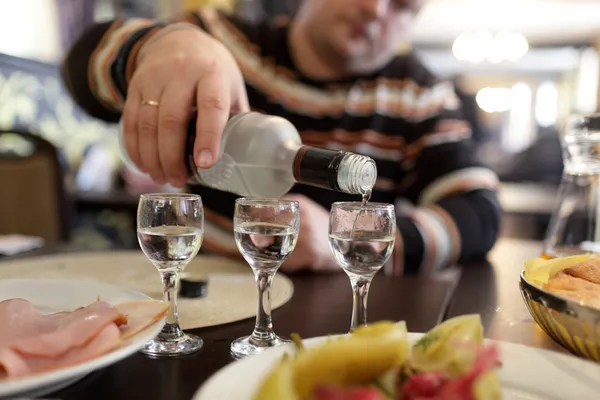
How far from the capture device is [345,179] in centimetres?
50

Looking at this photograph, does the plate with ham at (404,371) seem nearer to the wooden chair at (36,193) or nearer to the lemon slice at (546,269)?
the lemon slice at (546,269)

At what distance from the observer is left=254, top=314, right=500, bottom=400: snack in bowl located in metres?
0.29

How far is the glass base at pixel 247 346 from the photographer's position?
51 cm

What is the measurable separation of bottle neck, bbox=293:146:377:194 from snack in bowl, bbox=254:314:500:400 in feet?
0.55

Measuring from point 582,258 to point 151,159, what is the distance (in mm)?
480

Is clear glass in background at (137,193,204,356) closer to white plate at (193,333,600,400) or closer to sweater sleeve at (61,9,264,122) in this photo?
white plate at (193,333,600,400)

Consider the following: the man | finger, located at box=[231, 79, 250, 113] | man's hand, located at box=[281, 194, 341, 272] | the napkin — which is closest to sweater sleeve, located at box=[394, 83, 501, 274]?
the man

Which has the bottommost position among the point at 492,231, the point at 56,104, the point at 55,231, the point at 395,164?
the point at 55,231

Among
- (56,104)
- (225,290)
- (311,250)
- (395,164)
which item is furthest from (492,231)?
(56,104)

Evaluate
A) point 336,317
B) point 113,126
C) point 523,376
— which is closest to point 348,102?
point 336,317

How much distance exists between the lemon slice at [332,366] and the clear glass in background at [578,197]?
575 millimetres

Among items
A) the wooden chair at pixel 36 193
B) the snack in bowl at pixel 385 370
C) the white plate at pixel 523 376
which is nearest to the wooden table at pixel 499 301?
the white plate at pixel 523 376

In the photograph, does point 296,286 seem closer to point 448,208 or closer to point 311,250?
point 311,250

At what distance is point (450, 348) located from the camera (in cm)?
35
